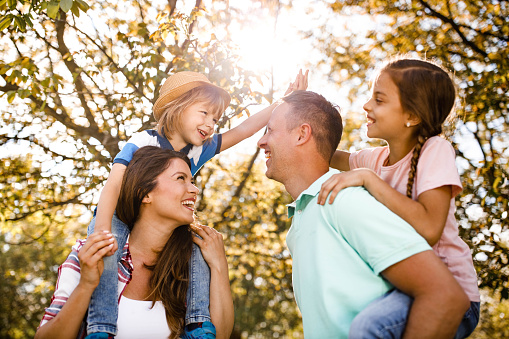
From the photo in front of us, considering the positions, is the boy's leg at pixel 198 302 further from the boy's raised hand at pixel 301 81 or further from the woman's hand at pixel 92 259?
the boy's raised hand at pixel 301 81

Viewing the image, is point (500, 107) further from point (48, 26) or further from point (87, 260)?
point (48, 26)

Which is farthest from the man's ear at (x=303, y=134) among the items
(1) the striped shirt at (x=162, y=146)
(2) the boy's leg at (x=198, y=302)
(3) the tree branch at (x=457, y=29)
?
(3) the tree branch at (x=457, y=29)

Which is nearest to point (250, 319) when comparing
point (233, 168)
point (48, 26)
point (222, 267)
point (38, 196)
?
point (233, 168)

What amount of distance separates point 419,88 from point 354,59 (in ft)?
20.5

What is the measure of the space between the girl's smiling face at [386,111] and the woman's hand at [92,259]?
168cm

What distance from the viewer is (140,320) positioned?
2771 millimetres

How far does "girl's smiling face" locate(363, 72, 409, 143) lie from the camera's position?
7.87ft

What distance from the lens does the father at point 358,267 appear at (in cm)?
169

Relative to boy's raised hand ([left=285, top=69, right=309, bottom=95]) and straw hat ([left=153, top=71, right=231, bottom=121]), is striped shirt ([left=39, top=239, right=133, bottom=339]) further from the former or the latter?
boy's raised hand ([left=285, top=69, right=309, bottom=95])

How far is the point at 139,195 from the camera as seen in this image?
3.10m

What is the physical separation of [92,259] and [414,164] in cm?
183

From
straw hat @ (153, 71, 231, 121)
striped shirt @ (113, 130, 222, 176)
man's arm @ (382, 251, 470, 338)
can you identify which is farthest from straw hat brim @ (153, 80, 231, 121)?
man's arm @ (382, 251, 470, 338)

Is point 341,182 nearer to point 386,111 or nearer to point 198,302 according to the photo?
point 386,111

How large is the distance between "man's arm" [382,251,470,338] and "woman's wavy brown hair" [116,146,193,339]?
1.69m
